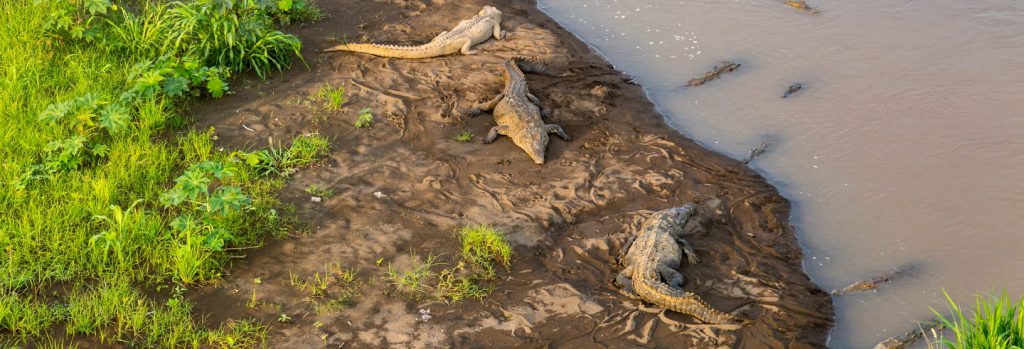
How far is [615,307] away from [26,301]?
3845mm

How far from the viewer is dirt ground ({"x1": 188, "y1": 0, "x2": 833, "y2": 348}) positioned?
571cm

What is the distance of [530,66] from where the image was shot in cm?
962

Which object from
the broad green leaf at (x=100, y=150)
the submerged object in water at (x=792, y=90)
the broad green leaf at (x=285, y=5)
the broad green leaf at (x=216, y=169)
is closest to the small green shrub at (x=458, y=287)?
the broad green leaf at (x=216, y=169)

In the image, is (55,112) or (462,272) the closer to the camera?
(462,272)

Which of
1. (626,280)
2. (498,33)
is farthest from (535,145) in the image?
(498,33)

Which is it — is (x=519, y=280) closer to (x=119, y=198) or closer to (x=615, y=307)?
(x=615, y=307)

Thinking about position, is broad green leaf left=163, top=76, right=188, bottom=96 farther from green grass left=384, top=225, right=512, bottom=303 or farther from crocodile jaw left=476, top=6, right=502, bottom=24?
crocodile jaw left=476, top=6, right=502, bottom=24

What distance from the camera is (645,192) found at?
7.41 metres

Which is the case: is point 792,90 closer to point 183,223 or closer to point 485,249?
point 485,249

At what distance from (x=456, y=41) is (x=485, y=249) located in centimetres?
403

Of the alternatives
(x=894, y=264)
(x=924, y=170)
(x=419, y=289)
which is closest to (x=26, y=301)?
(x=419, y=289)

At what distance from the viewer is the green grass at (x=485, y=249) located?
20.5 feet

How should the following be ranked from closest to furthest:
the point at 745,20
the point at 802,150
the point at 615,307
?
the point at 615,307
the point at 802,150
the point at 745,20

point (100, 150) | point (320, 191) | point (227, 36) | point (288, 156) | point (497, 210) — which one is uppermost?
point (227, 36)
